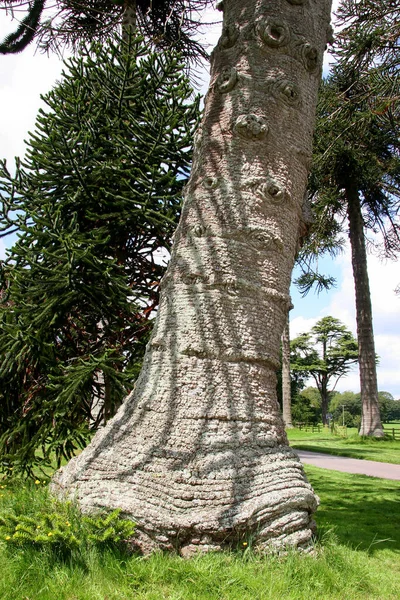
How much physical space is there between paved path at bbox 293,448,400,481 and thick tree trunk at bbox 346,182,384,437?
362 centimetres

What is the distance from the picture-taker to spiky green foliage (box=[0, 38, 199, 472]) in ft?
15.1

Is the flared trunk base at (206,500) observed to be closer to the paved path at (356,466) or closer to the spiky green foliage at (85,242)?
the spiky green foliage at (85,242)

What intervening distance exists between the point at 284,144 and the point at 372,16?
5.19m

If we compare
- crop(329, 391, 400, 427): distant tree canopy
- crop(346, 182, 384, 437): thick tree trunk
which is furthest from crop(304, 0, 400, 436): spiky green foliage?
crop(329, 391, 400, 427): distant tree canopy

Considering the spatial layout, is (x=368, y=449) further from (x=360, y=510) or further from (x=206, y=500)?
(x=206, y=500)

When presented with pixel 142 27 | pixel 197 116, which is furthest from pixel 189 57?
pixel 197 116

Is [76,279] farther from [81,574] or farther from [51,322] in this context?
[81,574]

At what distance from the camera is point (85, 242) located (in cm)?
482

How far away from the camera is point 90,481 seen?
304 cm

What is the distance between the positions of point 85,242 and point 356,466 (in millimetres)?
7729

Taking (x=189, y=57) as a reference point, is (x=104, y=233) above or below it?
below

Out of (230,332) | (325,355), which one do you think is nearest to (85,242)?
(230,332)

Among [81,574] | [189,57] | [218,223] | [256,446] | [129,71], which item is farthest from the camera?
Answer: [189,57]

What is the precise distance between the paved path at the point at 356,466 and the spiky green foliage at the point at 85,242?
5812 mm
